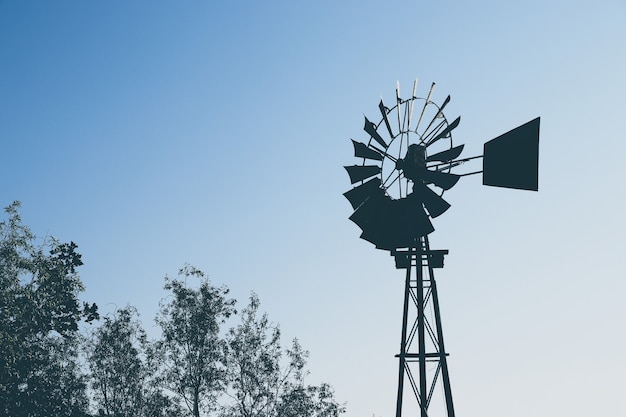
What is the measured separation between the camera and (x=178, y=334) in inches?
1758

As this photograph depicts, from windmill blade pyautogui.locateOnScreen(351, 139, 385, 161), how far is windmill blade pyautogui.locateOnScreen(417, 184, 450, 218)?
2.07 meters

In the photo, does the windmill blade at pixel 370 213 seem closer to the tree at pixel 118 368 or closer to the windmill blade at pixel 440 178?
the windmill blade at pixel 440 178

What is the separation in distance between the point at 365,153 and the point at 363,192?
128 cm

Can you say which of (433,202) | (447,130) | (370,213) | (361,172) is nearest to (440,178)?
(433,202)

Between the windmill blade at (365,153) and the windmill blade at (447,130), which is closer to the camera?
the windmill blade at (447,130)

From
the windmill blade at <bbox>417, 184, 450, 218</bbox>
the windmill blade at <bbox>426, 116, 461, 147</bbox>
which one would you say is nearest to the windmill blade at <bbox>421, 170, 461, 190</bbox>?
the windmill blade at <bbox>417, 184, 450, 218</bbox>

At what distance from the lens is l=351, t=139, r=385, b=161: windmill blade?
24.4 meters

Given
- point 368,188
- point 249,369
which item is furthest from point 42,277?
point 368,188

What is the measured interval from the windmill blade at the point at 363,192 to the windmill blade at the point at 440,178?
1.47 m

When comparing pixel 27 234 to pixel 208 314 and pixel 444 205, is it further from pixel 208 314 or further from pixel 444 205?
pixel 444 205

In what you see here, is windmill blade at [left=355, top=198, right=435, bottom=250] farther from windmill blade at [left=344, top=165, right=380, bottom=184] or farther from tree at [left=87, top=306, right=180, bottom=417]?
tree at [left=87, top=306, right=180, bottom=417]

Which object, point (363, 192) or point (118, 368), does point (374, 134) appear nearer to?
point (363, 192)

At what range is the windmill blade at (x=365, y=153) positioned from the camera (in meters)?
24.4

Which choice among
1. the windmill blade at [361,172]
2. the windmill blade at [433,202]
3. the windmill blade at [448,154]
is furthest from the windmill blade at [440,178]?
the windmill blade at [361,172]
